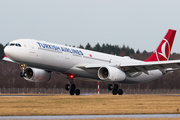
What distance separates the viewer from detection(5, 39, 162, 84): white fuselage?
1476 inches

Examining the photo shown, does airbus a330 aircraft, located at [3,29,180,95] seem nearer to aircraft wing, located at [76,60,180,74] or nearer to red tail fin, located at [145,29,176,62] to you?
aircraft wing, located at [76,60,180,74]

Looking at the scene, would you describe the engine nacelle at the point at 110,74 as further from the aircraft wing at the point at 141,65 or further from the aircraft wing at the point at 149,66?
the aircraft wing at the point at 149,66

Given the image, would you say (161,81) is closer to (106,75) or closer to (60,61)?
(106,75)

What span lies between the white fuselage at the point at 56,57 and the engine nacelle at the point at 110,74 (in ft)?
4.00

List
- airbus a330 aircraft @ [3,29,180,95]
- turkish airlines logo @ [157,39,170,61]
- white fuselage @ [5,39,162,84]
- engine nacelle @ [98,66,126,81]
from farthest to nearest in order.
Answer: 1. turkish airlines logo @ [157,39,170,61]
2. engine nacelle @ [98,66,126,81]
3. airbus a330 aircraft @ [3,29,180,95]
4. white fuselage @ [5,39,162,84]

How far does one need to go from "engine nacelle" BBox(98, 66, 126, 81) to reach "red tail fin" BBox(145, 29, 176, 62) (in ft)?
36.7

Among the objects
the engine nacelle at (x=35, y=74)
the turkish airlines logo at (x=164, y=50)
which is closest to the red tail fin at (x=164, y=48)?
the turkish airlines logo at (x=164, y=50)

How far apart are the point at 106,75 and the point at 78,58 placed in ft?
13.7

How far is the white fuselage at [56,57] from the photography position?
3750 cm

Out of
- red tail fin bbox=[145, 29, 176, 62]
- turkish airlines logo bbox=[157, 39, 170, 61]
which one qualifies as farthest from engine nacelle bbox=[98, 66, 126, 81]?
turkish airlines logo bbox=[157, 39, 170, 61]

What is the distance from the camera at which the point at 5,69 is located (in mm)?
70312

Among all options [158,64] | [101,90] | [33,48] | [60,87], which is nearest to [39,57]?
[33,48]

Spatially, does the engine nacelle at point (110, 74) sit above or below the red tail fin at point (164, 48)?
below

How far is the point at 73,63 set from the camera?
41969 mm
